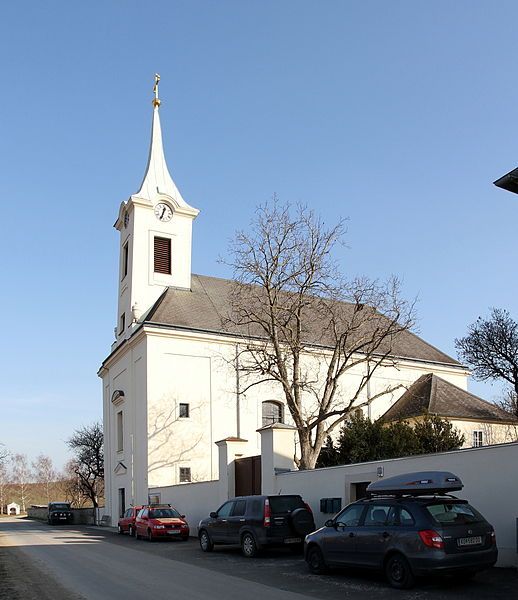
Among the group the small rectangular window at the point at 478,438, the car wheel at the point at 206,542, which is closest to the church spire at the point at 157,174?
the small rectangular window at the point at 478,438

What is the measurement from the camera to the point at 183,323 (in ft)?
A: 129

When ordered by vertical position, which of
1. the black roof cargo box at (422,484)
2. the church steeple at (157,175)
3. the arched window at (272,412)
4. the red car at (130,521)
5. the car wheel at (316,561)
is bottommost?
the red car at (130,521)

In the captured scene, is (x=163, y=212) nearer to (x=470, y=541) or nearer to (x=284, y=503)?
(x=284, y=503)

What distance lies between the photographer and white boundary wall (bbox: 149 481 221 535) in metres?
27.6

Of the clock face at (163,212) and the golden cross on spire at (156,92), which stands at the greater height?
the golden cross on spire at (156,92)

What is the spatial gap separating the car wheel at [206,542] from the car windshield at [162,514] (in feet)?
21.6

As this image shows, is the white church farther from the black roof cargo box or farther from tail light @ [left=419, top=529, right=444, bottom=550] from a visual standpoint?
tail light @ [left=419, top=529, right=444, bottom=550]

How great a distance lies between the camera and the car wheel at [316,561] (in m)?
14.3

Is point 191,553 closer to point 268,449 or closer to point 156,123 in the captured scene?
point 268,449

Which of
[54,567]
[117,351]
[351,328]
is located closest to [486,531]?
[54,567]

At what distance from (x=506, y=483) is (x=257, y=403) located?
88.7ft

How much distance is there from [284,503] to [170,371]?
20.3 meters

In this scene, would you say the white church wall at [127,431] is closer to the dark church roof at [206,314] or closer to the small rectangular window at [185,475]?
the small rectangular window at [185,475]

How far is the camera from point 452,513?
12023 millimetres
